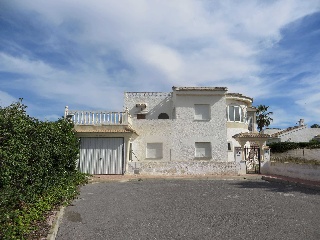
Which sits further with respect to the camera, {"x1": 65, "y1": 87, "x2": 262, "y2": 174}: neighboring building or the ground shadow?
{"x1": 65, "y1": 87, "x2": 262, "y2": 174}: neighboring building

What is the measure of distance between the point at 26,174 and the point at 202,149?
61.2 feet

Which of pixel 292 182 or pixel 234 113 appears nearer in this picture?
pixel 292 182

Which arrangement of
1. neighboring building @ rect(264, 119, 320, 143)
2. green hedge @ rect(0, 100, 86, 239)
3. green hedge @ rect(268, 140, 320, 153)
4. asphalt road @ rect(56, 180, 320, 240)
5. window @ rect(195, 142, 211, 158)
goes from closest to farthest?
green hedge @ rect(0, 100, 86, 239)
asphalt road @ rect(56, 180, 320, 240)
window @ rect(195, 142, 211, 158)
green hedge @ rect(268, 140, 320, 153)
neighboring building @ rect(264, 119, 320, 143)

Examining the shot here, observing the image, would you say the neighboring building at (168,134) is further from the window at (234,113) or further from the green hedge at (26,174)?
the green hedge at (26,174)

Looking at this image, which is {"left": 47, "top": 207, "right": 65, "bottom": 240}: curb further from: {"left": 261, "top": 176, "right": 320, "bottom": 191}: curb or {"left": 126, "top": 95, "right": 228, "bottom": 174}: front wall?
{"left": 126, "top": 95, "right": 228, "bottom": 174}: front wall

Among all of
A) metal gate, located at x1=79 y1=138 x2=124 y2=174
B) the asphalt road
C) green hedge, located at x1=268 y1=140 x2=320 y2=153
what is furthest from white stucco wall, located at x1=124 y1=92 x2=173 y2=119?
green hedge, located at x1=268 y1=140 x2=320 y2=153

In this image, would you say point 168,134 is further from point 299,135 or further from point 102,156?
point 299,135

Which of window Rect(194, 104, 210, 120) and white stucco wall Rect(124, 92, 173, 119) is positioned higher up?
white stucco wall Rect(124, 92, 173, 119)

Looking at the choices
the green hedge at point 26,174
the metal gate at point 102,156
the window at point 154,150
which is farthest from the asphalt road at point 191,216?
the window at point 154,150

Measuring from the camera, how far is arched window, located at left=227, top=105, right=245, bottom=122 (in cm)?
2886

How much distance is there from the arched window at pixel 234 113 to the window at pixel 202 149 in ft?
14.5

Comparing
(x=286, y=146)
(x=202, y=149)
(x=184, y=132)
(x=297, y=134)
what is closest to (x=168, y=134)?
(x=184, y=132)

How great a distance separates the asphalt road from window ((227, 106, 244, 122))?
16378mm

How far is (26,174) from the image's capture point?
8648mm
